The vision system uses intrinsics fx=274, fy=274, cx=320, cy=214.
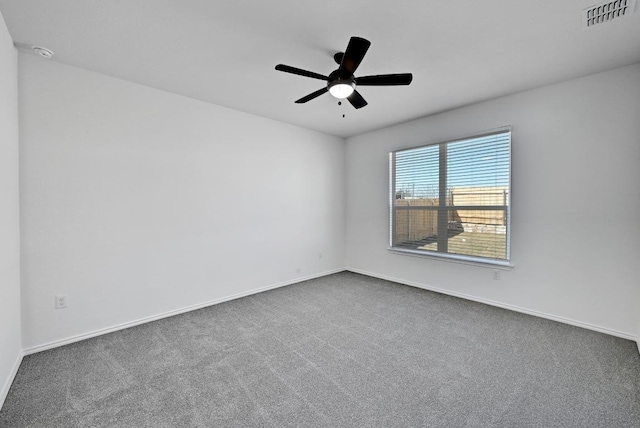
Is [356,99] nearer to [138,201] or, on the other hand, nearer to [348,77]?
[348,77]

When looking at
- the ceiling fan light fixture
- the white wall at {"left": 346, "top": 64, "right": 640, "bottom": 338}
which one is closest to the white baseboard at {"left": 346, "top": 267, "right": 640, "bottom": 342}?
the white wall at {"left": 346, "top": 64, "right": 640, "bottom": 338}

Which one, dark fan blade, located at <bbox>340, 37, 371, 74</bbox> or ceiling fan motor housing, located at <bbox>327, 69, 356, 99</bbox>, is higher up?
dark fan blade, located at <bbox>340, 37, 371, 74</bbox>

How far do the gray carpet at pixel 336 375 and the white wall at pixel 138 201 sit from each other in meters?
0.42

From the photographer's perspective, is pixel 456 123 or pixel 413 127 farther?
pixel 413 127

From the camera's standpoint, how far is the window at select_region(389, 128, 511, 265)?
3508mm

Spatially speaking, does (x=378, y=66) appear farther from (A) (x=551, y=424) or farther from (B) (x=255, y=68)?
(A) (x=551, y=424)

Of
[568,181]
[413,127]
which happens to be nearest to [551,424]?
[568,181]

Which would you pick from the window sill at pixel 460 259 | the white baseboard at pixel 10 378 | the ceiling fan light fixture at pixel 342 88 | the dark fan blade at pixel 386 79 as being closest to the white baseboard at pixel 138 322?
the white baseboard at pixel 10 378

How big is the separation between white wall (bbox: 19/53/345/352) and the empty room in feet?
0.07

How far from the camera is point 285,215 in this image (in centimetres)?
444

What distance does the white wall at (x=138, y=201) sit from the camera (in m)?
2.46

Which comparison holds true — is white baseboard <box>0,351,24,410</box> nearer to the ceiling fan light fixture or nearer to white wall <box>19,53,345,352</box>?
white wall <box>19,53,345,352</box>

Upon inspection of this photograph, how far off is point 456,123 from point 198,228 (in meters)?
3.77

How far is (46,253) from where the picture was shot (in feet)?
8.13
